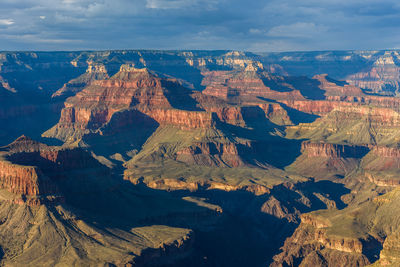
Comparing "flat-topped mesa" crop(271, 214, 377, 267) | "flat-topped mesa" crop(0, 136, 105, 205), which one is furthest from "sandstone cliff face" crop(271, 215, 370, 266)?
"flat-topped mesa" crop(0, 136, 105, 205)

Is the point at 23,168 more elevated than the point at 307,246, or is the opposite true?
the point at 23,168

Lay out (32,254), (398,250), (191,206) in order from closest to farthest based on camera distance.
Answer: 1. (398,250)
2. (32,254)
3. (191,206)

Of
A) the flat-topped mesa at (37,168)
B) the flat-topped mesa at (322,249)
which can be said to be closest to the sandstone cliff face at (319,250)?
the flat-topped mesa at (322,249)

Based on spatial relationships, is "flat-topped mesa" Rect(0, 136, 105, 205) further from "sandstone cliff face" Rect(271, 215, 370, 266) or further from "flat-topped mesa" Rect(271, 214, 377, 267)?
"flat-topped mesa" Rect(271, 214, 377, 267)

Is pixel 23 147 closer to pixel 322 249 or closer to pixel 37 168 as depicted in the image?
pixel 37 168

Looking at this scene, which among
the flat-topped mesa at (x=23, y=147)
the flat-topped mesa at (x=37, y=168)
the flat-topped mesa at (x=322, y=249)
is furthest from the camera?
the flat-topped mesa at (x=23, y=147)

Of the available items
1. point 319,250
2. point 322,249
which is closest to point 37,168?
point 319,250

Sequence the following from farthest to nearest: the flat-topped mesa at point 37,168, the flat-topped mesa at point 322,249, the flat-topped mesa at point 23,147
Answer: the flat-topped mesa at point 23,147 < the flat-topped mesa at point 322,249 < the flat-topped mesa at point 37,168

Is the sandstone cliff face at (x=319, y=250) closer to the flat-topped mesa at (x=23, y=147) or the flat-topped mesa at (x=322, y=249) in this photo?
the flat-topped mesa at (x=322, y=249)

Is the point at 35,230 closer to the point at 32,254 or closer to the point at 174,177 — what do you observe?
the point at 32,254

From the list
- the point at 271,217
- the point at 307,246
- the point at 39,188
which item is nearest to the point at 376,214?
the point at 307,246

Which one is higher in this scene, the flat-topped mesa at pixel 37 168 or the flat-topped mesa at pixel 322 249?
the flat-topped mesa at pixel 37 168
